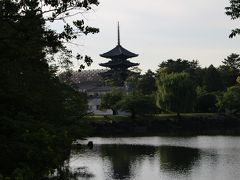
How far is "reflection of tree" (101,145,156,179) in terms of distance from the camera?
69.7ft

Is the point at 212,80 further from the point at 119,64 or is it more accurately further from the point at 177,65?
the point at 119,64

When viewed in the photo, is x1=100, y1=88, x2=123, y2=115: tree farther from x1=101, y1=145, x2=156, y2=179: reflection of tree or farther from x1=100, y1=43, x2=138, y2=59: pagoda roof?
x1=101, y1=145, x2=156, y2=179: reflection of tree

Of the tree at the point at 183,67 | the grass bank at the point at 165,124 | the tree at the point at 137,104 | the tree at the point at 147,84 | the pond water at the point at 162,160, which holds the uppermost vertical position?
the tree at the point at 183,67

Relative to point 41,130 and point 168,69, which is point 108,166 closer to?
point 41,130

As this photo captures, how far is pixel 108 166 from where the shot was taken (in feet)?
75.2

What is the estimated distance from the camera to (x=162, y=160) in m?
24.8

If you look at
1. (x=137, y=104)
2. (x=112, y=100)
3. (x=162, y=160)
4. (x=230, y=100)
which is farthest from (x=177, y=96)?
(x=162, y=160)

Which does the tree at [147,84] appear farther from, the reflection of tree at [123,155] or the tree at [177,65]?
the reflection of tree at [123,155]

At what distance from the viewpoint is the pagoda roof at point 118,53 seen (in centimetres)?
6994

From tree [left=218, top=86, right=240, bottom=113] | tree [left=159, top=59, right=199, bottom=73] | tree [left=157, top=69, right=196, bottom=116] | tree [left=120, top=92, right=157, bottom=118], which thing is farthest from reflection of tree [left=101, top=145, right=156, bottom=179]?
tree [left=159, top=59, right=199, bottom=73]

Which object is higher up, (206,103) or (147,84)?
(147,84)

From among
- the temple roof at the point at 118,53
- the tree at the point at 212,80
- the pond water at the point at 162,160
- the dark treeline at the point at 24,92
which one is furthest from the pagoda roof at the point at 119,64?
the dark treeline at the point at 24,92

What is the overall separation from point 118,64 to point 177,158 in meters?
45.1

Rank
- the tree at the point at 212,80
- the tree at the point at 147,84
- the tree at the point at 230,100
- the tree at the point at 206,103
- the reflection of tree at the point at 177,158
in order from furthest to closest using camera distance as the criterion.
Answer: the tree at the point at 147,84
the tree at the point at 212,80
the tree at the point at 206,103
the tree at the point at 230,100
the reflection of tree at the point at 177,158
